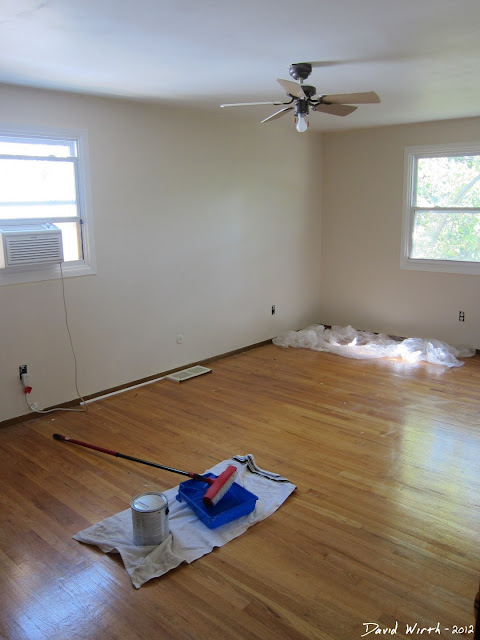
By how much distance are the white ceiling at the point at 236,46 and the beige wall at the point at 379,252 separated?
1807 mm

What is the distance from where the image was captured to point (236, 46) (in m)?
2.91

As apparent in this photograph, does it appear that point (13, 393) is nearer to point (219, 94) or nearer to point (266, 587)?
point (266, 587)

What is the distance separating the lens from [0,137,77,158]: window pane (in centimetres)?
384

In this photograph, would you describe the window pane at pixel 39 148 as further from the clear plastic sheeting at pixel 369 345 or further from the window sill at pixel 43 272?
the clear plastic sheeting at pixel 369 345

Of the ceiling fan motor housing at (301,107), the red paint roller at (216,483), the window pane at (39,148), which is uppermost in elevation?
the ceiling fan motor housing at (301,107)

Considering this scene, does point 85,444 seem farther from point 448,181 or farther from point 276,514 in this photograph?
point 448,181

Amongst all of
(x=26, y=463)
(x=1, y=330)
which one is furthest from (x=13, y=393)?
(x=26, y=463)

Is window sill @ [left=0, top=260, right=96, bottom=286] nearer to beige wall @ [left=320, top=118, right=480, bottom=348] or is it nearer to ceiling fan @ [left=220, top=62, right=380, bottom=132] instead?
ceiling fan @ [left=220, top=62, right=380, bottom=132]

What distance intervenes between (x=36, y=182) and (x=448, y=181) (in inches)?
170

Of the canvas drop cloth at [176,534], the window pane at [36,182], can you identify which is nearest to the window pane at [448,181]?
the window pane at [36,182]

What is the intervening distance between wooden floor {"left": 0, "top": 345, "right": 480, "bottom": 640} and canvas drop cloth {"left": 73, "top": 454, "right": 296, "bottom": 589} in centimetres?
5

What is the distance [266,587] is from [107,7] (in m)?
2.63

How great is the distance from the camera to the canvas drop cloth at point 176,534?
241cm

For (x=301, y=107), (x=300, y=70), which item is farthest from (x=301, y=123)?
(x=300, y=70)
